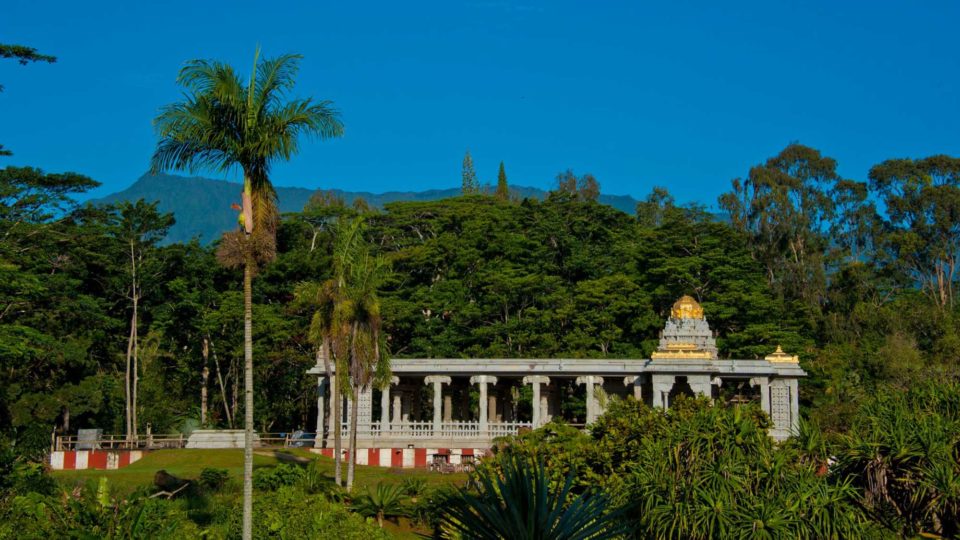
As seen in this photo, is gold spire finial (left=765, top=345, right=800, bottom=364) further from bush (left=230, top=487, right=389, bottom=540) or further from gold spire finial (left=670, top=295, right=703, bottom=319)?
bush (left=230, top=487, right=389, bottom=540)

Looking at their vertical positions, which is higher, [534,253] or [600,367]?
[534,253]

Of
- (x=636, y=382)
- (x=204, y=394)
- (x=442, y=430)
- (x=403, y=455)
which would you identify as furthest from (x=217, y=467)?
(x=204, y=394)

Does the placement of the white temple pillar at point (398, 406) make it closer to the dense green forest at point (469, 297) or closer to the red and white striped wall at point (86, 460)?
the dense green forest at point (469, 297)

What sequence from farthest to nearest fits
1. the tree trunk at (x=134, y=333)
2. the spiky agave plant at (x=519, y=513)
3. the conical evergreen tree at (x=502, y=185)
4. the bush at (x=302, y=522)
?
the conical evergreen tree at (x=502, y=185) < the tree trunk at (x=134, y=333) < the bush at (x=302, y=522) < the spiky agave plant at (x=519, y=513)

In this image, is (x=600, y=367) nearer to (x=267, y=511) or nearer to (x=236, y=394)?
(x=236, y=394)

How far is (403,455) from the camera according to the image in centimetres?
5212

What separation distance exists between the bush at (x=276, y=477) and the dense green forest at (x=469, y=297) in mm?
19307

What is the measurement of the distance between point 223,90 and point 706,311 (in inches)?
1841

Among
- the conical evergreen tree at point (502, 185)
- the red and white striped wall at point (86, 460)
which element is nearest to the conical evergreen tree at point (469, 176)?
the conical evergreen tree at point (502, 185)

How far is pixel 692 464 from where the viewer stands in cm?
3028

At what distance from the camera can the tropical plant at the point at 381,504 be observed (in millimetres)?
36469

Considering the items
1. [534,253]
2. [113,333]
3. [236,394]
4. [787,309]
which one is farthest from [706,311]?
[113,333]

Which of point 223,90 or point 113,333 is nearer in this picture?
point 223,90

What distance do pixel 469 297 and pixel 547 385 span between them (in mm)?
11814
